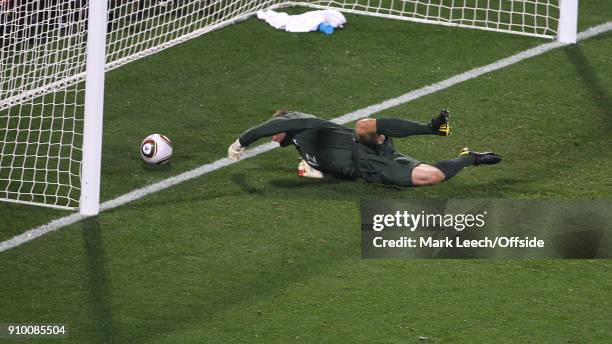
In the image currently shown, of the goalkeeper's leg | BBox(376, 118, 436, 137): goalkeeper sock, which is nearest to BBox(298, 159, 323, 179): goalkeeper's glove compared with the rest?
BBox(376, 118, 436, 137): goalkeeper sock

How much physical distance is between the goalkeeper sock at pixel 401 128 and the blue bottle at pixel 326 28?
3.46 m

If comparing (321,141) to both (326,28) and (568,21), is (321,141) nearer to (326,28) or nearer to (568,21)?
(326,28)

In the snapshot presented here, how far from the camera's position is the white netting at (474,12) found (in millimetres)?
14109

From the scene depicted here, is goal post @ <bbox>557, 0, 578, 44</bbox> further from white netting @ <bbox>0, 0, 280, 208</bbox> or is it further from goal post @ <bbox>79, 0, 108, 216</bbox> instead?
goal post @ <bbox>79, 0, 108, 216</bbox>

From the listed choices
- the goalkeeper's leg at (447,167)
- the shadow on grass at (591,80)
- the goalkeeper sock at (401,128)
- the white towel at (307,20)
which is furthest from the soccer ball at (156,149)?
the shadow on grass at (591,80)

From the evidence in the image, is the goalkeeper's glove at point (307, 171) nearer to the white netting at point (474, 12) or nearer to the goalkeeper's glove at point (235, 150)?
the goalkeeper's glove at point (235, 150)

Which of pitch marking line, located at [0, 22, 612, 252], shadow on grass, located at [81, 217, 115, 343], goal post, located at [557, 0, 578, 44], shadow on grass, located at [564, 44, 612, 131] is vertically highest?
goal post, located at [557, 0, 578, 44]

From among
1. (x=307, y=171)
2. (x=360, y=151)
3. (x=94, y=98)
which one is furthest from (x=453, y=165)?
(x=94, y=98)

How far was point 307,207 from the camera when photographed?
10578mm

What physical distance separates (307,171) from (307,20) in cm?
332

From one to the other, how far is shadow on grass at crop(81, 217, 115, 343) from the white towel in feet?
14.3

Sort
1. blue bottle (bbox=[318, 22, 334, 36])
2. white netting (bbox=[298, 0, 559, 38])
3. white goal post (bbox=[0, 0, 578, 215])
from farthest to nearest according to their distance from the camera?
white netting (bbox=[298, 0, 559, 38]), blue bottle (bbox=[318, 22, 334, 36]), white goal post (bbox=[0, 0, 578, 215])

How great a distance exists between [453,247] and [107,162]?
322 cm

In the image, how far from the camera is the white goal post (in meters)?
10.4
